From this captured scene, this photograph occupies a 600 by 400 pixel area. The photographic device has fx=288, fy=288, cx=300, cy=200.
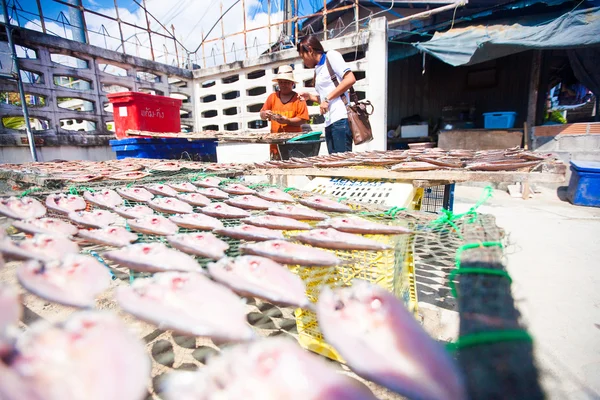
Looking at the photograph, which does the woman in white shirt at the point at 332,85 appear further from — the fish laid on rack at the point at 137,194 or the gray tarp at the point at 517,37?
the gray tarp at the point at 517,37

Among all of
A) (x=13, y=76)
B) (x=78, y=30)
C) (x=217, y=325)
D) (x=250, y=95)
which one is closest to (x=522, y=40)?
(x=250, y=95)

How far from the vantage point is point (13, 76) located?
24.3 feet

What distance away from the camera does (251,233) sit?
1.65 metres

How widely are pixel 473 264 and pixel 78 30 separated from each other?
44.8ft

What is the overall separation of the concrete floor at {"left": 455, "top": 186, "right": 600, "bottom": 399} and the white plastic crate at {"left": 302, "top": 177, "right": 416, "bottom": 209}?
3.17ft

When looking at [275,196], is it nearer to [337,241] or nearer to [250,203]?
[250,203]

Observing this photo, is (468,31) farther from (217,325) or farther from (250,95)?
(217,325)

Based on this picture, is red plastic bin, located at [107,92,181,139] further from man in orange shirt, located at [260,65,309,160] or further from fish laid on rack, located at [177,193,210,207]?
fish laid on rack, located at [177,193,210,207]

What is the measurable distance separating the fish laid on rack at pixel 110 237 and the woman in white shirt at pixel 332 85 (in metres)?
4.08

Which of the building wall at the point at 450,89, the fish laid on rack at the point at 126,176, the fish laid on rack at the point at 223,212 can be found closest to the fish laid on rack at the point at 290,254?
the fish laid on rack at the point at 223,212

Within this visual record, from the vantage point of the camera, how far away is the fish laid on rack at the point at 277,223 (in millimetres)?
1821

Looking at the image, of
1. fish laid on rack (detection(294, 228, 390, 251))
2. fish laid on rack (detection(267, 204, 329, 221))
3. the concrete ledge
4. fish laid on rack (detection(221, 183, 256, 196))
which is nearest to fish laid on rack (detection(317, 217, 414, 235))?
fish laid on rack (detection(294, 228, 390, 251))

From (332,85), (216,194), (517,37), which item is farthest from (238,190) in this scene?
Answer: (517,37)

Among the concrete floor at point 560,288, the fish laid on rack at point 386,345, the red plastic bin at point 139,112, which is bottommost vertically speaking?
the concrete floor at point 560,288
